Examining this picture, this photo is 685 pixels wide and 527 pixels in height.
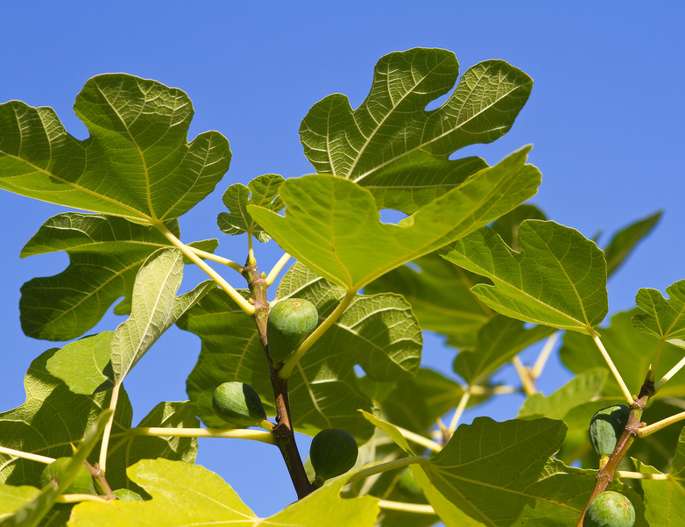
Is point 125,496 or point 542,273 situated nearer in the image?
point 125,496

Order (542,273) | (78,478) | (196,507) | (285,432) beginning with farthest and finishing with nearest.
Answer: (542,273)
(285,432)
(78,478)
(196,507)

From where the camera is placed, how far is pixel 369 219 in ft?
4.50

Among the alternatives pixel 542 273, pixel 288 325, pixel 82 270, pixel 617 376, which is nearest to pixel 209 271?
pixel 288 325

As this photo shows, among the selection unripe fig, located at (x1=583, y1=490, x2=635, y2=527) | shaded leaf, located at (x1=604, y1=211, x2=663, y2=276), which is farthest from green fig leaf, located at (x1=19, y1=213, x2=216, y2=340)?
shaded leaf, located at (x1=604, y1=211, x2=663, y2=276)

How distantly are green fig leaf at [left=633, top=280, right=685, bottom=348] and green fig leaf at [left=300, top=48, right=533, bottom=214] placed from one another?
1.39ft

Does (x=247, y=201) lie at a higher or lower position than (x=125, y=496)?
higher

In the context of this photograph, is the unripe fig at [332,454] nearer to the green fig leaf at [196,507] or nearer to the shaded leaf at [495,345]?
the green fig leaf at [196,507]

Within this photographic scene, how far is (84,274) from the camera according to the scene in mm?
2004

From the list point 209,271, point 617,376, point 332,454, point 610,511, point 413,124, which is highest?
point 413,124

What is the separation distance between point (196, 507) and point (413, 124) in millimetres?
887

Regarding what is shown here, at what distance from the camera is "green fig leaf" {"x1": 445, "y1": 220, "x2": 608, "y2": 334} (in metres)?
1.66

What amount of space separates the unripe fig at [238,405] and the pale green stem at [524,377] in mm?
2123

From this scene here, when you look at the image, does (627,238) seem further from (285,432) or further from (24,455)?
(24,455)

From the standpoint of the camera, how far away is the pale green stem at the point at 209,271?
5.57ft
